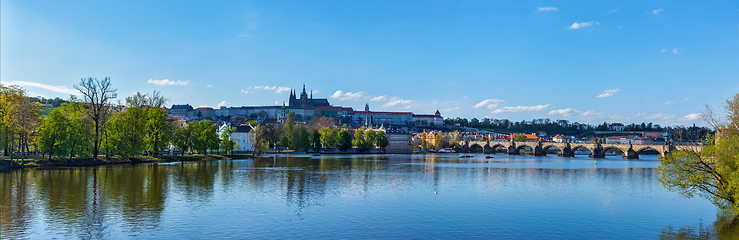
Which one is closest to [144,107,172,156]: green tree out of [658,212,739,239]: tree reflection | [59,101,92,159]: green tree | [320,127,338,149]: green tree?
[59,101,92,159]: green tree

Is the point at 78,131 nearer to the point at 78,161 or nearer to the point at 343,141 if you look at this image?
the point at 78,161

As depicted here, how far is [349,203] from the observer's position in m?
27.4

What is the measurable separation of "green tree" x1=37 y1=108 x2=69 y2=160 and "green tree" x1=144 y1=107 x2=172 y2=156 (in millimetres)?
14545

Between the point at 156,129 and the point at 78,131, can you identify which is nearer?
the point at 78,131

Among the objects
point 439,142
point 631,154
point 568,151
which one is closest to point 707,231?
point 631,154

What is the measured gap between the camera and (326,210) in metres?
24.8

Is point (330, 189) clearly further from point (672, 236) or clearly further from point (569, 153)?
point (569, 153)

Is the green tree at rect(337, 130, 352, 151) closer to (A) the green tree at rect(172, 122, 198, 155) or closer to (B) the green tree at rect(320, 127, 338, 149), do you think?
(B) the green tree at rect(320, 127, 338, 149)

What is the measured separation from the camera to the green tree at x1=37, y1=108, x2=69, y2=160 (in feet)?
156

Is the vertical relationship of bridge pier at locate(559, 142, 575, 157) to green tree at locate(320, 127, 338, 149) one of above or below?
below

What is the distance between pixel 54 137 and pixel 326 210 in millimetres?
37370

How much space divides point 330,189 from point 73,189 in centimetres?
1626

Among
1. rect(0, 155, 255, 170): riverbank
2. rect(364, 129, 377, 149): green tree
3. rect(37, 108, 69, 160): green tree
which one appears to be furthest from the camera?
rect(364, 129, 377, 149): green tree

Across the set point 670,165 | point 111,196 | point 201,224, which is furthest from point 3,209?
point 670,165
